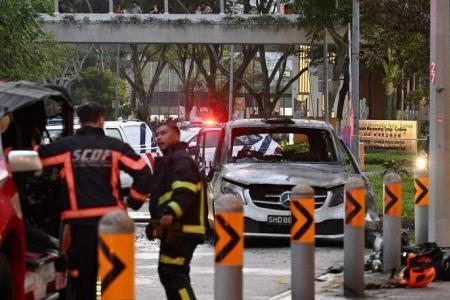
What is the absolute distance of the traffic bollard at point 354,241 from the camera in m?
9.19

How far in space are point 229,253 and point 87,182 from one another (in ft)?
3.70

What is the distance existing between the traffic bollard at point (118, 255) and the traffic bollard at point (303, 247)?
3491 millimetres

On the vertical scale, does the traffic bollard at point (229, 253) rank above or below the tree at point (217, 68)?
below

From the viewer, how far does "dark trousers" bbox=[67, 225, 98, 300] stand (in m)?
6.89

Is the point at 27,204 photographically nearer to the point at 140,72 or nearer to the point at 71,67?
the point at 140,72

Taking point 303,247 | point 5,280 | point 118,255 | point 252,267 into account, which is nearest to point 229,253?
point 5,280

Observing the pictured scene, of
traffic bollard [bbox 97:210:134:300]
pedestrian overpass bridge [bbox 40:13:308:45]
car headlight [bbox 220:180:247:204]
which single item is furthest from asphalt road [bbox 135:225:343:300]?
pedestrian overpass bridge [bbox 40:13:308:45]

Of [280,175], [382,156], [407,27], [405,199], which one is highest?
[407,27]

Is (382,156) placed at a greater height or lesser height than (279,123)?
lesser

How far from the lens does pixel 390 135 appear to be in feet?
127

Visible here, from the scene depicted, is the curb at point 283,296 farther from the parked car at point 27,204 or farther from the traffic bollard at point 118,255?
the traffic bollard at point 118,255

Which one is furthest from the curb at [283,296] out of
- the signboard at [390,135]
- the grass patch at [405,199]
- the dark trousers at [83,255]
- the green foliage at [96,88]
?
the green foliage at [96,88]

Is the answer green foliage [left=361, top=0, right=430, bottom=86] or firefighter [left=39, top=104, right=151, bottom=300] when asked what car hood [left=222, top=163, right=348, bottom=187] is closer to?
green foliage [left=361, top=0, right=430, bottom=86]

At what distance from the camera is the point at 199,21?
142ft
